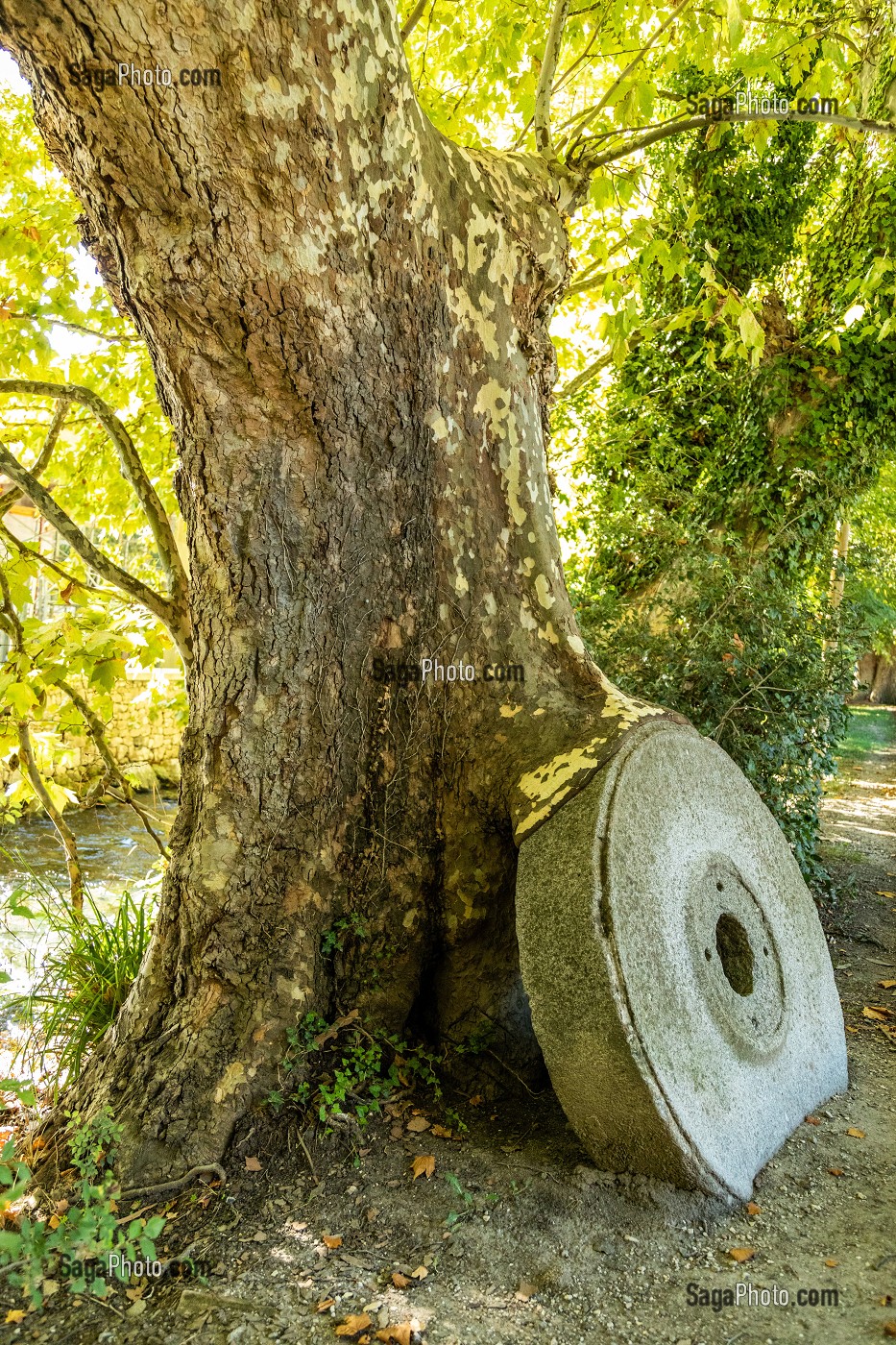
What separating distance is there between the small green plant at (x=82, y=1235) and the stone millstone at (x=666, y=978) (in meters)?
1.10

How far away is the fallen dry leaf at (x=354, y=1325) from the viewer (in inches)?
79.2

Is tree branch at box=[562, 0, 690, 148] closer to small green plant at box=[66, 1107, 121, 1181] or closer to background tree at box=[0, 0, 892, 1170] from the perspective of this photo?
background tree at box=[0, 0, 892, 1170]

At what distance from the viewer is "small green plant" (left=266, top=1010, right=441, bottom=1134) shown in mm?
2705

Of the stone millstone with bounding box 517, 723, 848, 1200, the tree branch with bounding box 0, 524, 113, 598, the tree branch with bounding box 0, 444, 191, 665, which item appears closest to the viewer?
the stone millstone with bounding box 517, 723, 848, 1200

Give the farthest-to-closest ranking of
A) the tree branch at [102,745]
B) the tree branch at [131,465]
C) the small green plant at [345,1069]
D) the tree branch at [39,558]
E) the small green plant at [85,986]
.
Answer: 1. the tree branch at [102,745]
2. the tree branch at [39,558]
3. the tree branch at [131,465]
4. the small green plant at [85,986]
5. the small green plant at [345,1069]

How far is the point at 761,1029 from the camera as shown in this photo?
2770 millimetres

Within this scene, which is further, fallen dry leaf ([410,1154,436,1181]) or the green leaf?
the green leaf

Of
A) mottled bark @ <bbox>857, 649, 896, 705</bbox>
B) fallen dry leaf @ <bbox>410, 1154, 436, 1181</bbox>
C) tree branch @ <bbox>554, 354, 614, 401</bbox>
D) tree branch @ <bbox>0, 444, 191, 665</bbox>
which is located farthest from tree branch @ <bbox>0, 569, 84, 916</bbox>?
mottled bark @ <bbox>857, 649, 896, 705</bbox>

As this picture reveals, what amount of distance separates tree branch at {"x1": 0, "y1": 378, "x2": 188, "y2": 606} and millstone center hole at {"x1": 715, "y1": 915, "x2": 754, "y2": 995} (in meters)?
2.56

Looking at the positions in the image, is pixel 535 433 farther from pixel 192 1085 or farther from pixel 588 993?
pixel 192 1085

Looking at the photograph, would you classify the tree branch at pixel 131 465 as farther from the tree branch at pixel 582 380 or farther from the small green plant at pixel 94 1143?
the tree branch at pixel 582 380

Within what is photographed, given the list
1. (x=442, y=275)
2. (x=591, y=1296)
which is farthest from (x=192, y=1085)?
(x=442, y=275)

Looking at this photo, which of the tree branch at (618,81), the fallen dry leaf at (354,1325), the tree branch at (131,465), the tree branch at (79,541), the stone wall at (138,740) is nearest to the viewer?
the fallen dry leaf at (354,1325)

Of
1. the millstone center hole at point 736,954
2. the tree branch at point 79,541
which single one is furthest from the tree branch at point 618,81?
the millstone center hole at point 736,954
